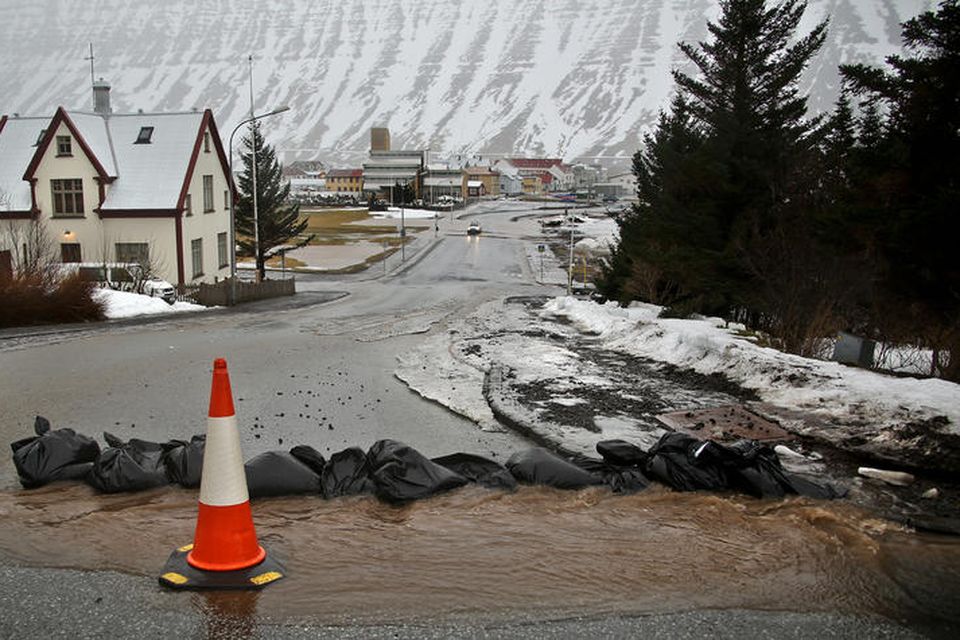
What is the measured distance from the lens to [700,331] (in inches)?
519

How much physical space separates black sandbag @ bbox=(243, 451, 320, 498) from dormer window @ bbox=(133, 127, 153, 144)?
116 feet

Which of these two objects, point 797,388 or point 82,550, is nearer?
point 82,550

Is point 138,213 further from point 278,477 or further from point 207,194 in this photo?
point 278,477

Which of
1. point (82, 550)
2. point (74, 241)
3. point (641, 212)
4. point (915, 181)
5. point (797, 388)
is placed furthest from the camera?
point (74, 241)

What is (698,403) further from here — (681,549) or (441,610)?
(441,610)

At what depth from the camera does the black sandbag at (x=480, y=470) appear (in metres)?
6.36

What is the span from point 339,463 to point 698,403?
206 inches

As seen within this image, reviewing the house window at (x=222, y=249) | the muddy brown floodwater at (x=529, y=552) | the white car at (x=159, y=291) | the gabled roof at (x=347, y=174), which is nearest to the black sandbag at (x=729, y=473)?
the muddy brown floodwater at (x=529, y=552)

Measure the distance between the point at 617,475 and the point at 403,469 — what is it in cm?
182

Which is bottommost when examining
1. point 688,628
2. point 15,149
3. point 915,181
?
point 688,628

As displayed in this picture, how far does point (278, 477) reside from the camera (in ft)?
20.1

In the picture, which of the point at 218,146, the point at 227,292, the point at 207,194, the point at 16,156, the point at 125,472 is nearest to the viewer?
the point at 125,472

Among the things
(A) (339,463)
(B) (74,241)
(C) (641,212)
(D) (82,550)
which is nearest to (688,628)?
Answer: (A) (339,463)

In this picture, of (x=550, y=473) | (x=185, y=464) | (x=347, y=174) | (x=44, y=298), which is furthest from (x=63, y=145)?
(x=347, y=174)
